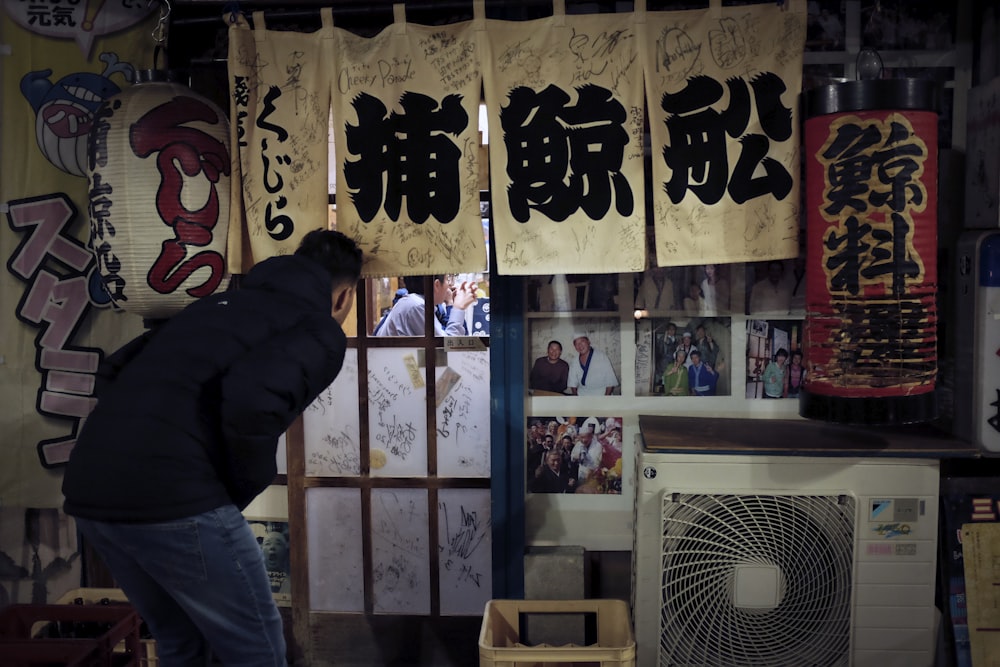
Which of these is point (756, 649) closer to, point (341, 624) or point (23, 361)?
point (341, 624)

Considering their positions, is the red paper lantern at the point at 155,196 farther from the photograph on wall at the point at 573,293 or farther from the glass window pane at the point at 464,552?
the glass window pane at the point at 464,552

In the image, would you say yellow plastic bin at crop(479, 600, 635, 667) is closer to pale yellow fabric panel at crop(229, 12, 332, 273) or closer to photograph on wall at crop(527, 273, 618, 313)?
photograph on wall at crop(527, 273, 618, 313)

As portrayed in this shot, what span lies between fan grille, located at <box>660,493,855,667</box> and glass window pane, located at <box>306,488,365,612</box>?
2.00 meters

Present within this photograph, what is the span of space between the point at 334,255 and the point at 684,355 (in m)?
1.91

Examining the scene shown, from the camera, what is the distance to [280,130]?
402 cm

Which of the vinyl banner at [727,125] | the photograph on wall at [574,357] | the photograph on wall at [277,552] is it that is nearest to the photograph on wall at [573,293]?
the photograph on wall at [574,357]

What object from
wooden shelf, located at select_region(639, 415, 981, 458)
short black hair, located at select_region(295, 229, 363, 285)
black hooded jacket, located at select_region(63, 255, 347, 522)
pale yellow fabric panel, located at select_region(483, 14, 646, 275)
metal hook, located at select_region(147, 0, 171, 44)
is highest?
metal hook, located at select_region(147, 0, 171, 44)

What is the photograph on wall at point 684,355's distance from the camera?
416cm

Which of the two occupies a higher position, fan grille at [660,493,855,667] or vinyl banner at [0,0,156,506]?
vinyl banner at [0,0,156,506]

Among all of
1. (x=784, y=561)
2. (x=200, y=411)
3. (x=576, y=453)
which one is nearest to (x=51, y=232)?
(x=200, y=411)

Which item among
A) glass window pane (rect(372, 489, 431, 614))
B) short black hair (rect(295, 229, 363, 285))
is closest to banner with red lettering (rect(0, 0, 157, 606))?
short black hair (rect(295, 229, 363, 285))

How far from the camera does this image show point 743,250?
12.3 feet

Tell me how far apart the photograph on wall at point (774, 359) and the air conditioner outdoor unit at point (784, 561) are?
2.23 feet

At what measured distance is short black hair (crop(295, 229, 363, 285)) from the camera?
134 inches
